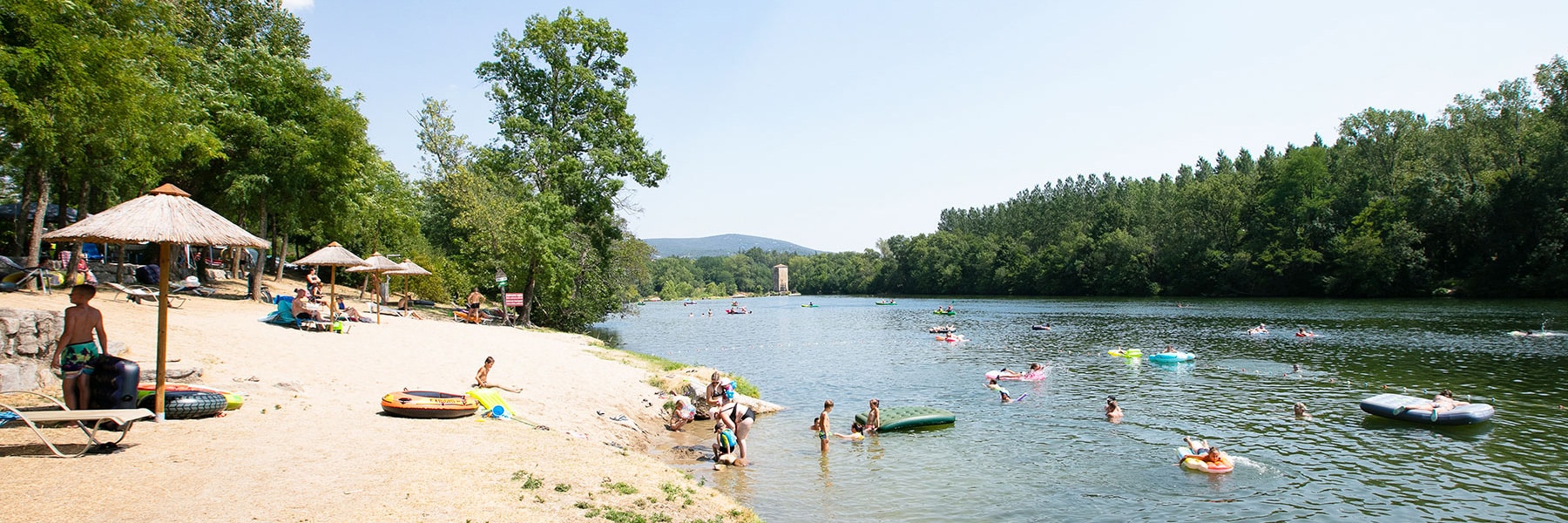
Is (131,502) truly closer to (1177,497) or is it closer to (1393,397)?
(1177,497)

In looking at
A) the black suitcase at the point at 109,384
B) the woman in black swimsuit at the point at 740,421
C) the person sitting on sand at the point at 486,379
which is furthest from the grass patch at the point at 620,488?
the person sitting on sand at the point at 486,379

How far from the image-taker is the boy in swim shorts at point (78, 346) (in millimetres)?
10094

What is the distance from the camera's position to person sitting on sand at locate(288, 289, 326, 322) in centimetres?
2175

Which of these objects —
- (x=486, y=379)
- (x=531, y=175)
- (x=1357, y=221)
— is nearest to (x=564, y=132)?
(x=531, y=175)

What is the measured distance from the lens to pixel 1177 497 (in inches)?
533

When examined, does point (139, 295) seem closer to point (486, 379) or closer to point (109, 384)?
point (486, 379)

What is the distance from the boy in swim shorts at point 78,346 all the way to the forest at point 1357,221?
4578 cm

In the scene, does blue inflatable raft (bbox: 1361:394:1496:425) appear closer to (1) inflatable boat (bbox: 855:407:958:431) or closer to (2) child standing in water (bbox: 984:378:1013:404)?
(2) child standing in water (bbox: 984:378:1013:404)

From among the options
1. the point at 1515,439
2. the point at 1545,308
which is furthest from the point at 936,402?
the point at 1545,308

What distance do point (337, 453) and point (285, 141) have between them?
2312 cm

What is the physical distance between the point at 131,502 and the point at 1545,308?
231ft

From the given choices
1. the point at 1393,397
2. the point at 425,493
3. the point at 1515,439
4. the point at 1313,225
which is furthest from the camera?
the point at 1313,225

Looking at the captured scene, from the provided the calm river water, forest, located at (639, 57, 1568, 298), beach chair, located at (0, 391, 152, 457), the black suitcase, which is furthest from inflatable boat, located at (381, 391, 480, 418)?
forest, located at (639, 57, 1568, 298)

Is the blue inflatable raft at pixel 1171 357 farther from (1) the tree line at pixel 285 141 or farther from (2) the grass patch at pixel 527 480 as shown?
(2) the grass patch at pixel 527 480
